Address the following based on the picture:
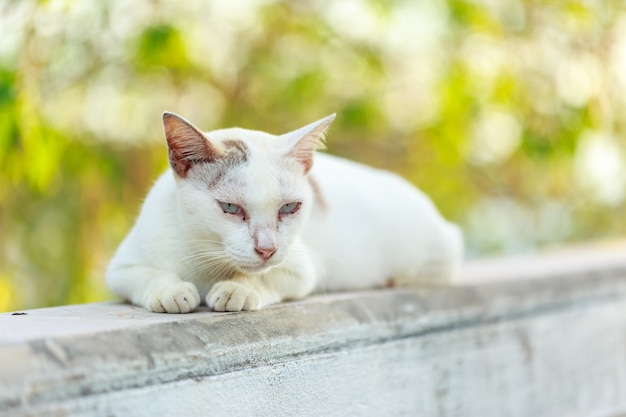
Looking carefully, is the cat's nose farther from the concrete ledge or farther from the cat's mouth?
the concrete ledge

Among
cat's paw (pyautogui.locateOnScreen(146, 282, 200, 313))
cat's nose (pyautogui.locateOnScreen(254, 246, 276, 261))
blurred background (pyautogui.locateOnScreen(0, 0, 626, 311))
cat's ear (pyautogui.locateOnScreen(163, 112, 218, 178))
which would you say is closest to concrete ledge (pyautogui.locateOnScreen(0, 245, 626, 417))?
cat's paw (pyautogui.locateOnScreen(146, 282, 200, 313))

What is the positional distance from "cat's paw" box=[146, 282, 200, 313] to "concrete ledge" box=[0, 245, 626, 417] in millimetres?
31

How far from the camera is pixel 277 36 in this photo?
13.1 ft

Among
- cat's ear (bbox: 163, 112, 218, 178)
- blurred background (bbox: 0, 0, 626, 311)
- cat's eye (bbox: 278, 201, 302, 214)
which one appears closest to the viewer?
cat's ear (bbox: 163, 112, 218, 178)

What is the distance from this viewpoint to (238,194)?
171 centimetres

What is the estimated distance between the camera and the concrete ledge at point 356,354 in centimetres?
136

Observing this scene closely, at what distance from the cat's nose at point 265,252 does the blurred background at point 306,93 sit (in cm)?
144

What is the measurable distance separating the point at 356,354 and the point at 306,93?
2209 millimetres

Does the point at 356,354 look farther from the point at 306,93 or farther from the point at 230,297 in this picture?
the point at 306,93

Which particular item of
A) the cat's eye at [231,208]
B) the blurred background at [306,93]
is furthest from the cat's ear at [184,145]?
the blurred background at [306,93]

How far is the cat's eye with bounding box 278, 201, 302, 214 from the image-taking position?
177cm

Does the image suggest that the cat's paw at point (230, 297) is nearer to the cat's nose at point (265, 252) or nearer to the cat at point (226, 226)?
the cat at point (226, 226)

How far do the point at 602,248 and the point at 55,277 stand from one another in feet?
9.66

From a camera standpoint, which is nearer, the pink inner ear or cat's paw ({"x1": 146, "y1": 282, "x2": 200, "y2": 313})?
cat's paw ({"x1": 146, "y1": 282, "x2": 200, "y2": 313})
